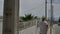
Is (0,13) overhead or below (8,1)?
below

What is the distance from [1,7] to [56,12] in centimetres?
243

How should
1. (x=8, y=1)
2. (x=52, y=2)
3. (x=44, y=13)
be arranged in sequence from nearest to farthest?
(x=8, y=1), (x=52, y=2), (x=44, y=13)

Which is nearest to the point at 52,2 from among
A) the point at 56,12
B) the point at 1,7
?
the point at 56,12

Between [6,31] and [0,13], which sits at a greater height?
[0,13]

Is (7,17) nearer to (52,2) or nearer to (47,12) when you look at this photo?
(52,2)

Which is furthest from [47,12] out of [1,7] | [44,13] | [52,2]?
[1,7]

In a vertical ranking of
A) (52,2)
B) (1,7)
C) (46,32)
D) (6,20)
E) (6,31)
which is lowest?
(46,32)

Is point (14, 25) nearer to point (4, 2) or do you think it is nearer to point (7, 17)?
point (7, 17)

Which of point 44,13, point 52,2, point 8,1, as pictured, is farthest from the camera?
point 44,13

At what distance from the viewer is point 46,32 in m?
3.79

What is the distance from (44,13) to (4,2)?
2510 mm

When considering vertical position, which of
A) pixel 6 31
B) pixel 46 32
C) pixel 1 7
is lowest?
pixel 46 32

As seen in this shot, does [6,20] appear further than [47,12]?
No

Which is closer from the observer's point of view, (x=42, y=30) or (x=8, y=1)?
(x=8, y=1)
